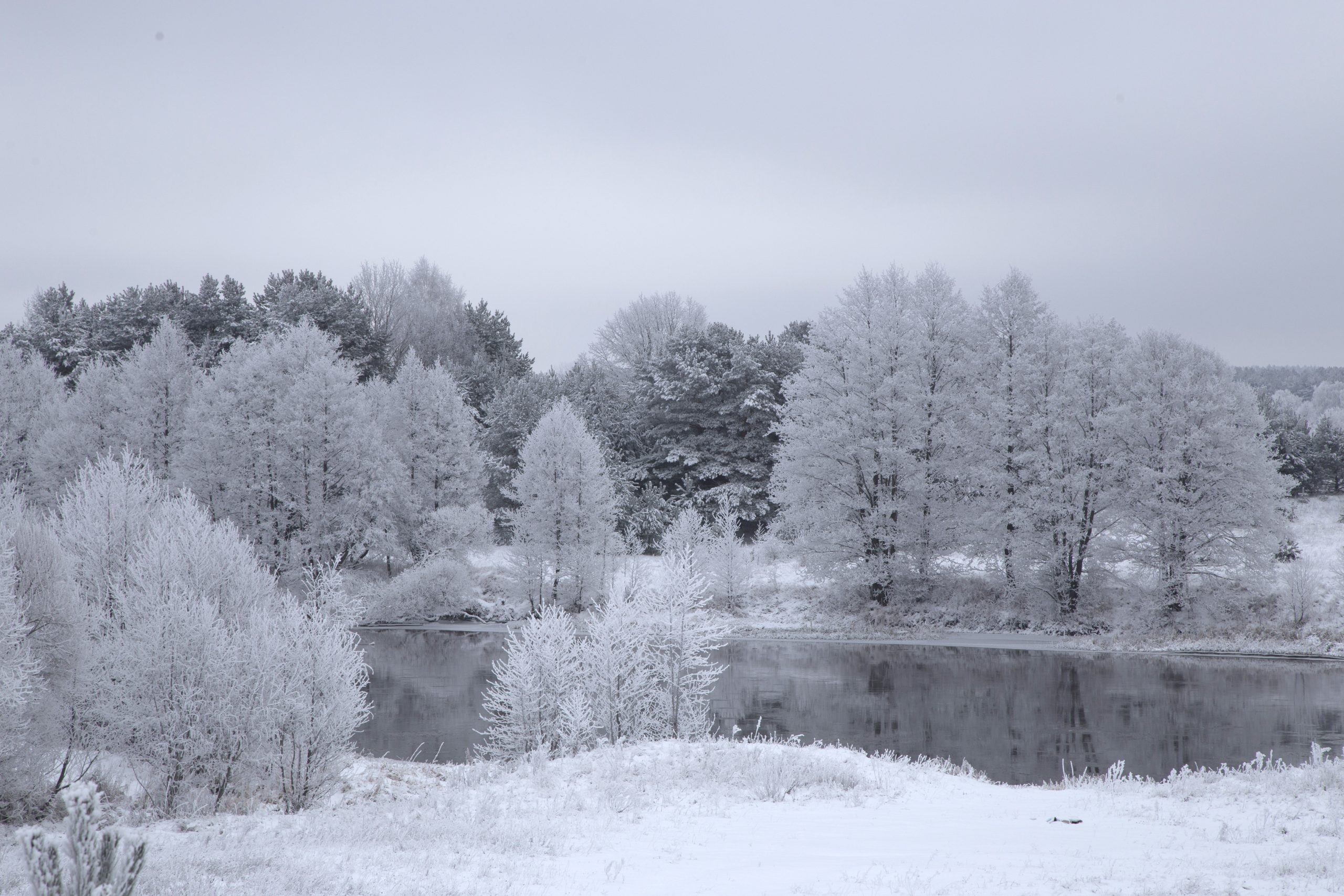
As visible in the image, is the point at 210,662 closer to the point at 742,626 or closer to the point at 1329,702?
the point at 1329,702

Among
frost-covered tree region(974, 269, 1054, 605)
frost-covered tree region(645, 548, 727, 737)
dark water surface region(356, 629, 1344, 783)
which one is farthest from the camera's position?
frost-covered tree region(974, 269, 1054, 605)

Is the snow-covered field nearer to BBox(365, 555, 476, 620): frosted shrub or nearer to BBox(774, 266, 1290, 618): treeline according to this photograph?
BBox(774, 266, 1290, 618): treeline

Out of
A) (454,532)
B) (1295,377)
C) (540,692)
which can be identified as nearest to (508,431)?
(454,532)

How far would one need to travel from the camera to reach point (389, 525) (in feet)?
146

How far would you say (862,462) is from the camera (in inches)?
1538

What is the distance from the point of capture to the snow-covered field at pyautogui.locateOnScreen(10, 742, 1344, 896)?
8195 millimetres

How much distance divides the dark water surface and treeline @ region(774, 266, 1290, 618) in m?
5.16

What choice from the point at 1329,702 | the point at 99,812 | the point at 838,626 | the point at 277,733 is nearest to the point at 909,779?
the point at 277,733

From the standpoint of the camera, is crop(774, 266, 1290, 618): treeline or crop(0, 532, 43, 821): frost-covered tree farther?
crop(774, 266, 1290, 618): treeline

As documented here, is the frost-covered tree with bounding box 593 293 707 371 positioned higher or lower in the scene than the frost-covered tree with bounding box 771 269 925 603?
higher

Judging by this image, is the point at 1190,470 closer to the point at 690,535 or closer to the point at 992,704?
the point at 992,704

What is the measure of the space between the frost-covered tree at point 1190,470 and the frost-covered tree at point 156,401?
40838mm

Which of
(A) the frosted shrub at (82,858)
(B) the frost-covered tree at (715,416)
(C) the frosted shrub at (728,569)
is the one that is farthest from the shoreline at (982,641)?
(A) the frosted shrub at (82,858)

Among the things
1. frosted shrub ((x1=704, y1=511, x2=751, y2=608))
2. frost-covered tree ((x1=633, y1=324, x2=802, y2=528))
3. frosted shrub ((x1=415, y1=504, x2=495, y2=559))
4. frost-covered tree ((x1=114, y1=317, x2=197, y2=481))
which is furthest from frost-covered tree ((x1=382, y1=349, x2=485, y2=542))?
frosted shrub ((x1=704, y1=511, x2=751, y2=608))
